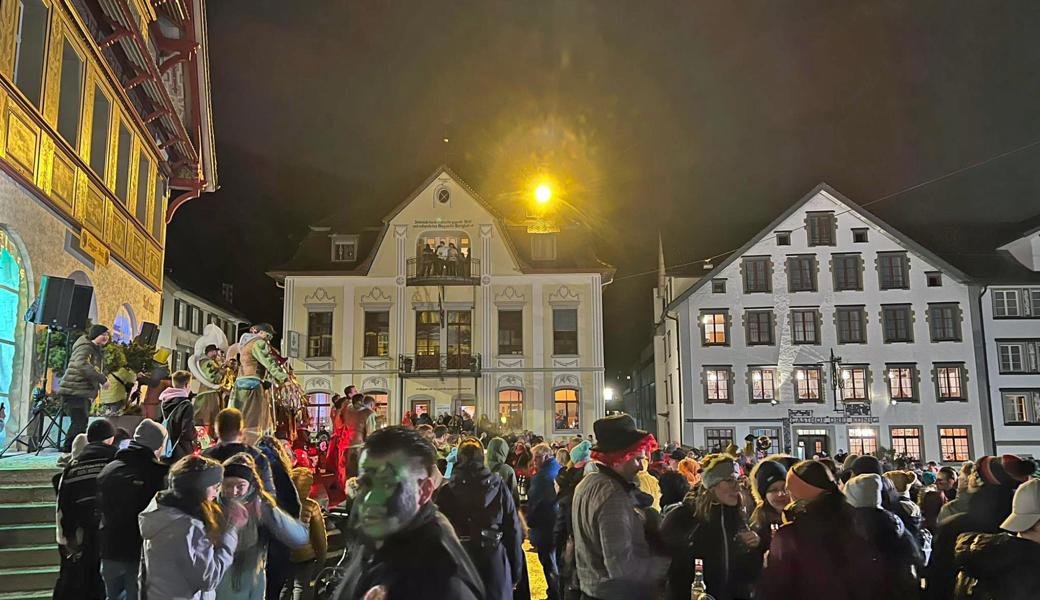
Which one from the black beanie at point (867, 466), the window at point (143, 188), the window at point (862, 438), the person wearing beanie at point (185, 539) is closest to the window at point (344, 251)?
the window at point (143, 188)

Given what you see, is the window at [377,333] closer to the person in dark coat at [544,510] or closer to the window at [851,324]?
the window at [851,324]

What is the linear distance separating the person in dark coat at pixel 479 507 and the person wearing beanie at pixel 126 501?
7.21 feet

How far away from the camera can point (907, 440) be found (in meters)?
32.5

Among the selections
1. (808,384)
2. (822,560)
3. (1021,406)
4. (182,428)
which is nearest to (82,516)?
(182,428)

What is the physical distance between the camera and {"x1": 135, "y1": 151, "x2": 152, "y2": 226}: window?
663 inches

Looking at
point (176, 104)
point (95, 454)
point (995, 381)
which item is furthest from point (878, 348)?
point (95, 454)

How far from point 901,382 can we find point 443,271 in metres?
20.4

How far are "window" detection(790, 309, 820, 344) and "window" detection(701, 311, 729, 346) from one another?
116 inches

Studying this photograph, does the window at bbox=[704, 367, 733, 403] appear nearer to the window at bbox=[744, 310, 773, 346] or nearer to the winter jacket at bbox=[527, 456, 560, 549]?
the window at bbox=[744, 310, 773, 346]

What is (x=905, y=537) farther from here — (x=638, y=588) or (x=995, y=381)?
(x=995, y=381)

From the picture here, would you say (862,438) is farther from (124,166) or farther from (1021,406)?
(124,166)

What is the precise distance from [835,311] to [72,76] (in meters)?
Answer: 30.6

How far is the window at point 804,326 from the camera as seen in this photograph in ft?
111

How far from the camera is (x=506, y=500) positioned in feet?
20.3
